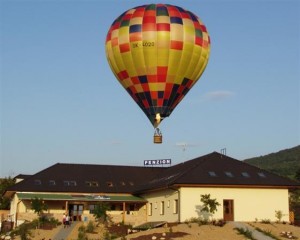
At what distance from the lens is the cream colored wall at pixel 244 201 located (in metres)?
39.7

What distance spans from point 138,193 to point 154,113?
1792 cm

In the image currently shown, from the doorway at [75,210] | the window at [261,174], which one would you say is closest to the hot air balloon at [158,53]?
the window at [261,174]

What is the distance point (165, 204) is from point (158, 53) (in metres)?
15.5

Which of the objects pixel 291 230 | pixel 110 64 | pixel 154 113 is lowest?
pixel 291 230

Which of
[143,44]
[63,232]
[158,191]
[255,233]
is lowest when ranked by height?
[63,232]

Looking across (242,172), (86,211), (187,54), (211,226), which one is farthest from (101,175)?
(187,54)

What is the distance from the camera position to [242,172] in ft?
142

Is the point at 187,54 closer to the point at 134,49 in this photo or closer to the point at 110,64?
the point at 134,49

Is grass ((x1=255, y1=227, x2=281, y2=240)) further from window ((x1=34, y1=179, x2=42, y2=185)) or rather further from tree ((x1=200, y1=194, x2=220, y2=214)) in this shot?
window ((x1=34, y1=179, x2=42, y2=185))

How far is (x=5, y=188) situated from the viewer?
62844mm

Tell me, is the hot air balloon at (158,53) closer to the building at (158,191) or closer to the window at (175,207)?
the building at (158,191)

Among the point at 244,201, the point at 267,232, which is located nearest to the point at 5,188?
the point at 244,201

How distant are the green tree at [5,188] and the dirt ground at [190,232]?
907 inches

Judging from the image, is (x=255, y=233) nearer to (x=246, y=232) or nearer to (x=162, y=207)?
(x=246, y=232)
